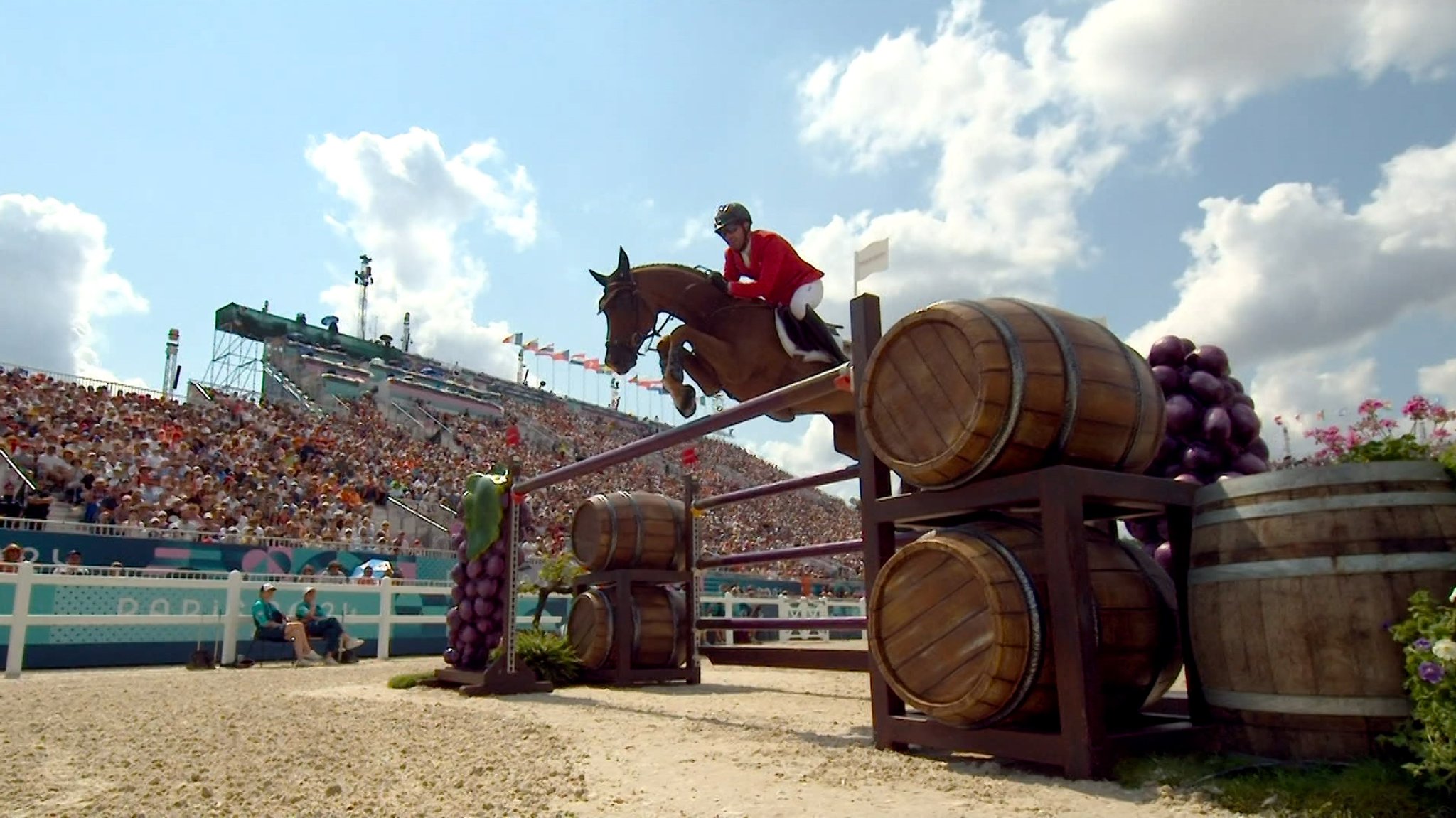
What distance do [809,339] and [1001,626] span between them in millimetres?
3343

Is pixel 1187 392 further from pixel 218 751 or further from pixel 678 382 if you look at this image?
pixel 218 751

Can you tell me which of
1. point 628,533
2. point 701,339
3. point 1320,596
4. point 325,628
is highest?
point 701,339

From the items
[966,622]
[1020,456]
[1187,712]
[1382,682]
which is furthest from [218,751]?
[1382,682]

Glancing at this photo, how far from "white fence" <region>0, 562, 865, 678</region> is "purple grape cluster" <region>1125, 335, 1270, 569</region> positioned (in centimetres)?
345

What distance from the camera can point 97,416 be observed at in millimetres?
14914

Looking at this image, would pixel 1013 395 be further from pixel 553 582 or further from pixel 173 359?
pixel 173 359

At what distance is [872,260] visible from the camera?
354 cm

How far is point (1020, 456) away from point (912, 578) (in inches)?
18.2

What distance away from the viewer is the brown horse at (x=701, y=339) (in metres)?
5.49

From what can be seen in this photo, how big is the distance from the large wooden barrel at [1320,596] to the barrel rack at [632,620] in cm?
421

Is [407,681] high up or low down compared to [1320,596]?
down

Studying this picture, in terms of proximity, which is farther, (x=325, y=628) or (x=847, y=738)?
(x=325, y=628)

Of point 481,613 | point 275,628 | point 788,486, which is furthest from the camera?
point 275,628

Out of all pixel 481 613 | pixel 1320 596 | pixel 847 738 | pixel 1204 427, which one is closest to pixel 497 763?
pixel 847 738
